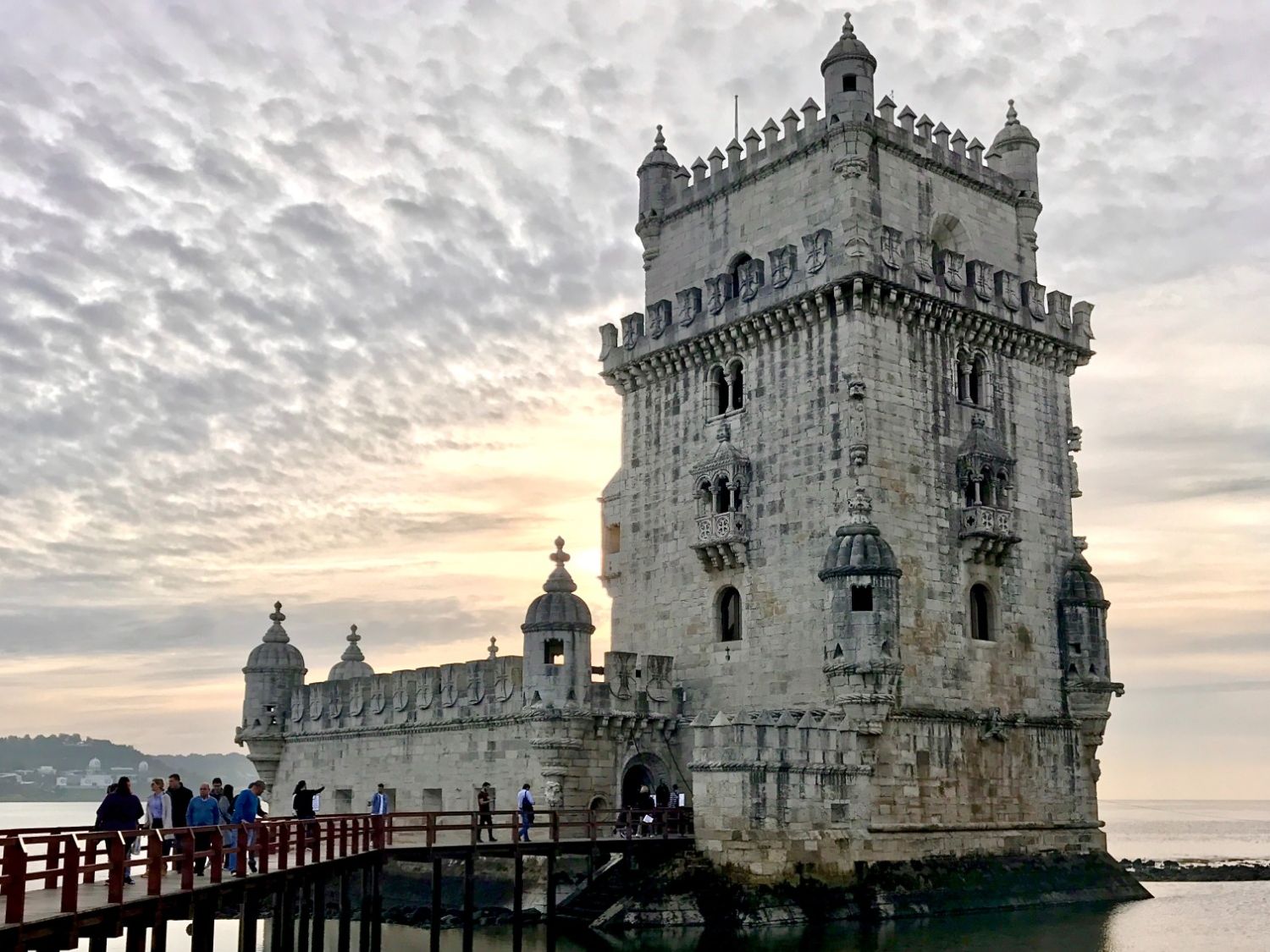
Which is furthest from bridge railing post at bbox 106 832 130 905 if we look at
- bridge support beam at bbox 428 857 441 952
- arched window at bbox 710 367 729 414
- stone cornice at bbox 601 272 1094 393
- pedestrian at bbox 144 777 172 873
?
arched window at bbox 710 367 729 414

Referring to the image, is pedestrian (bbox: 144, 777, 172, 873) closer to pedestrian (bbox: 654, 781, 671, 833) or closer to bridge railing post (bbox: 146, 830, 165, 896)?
bridge railing post (bbox: 146, 830, 165, 896)

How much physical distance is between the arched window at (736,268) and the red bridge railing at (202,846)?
15.8 metres

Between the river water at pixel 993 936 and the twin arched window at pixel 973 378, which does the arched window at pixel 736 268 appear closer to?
the twin arched window at pixel 973 378

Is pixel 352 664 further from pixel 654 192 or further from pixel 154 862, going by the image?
pixel 154 862

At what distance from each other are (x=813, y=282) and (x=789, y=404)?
3406 millimetres

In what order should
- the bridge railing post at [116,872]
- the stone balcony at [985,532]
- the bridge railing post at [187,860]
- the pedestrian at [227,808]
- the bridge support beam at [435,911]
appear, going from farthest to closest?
the stone balcony at [985,532]
the bridge support beam at [435,911]
the pedestrian at [227,808]
the bridge railing post at [187,860]
the bridge railing post at [116,872]

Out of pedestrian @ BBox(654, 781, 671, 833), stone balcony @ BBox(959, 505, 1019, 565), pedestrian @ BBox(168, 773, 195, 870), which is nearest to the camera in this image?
pedestrian @ BBox(168, 773, 195, 870)

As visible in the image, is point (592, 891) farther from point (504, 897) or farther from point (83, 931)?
point (83, 931)

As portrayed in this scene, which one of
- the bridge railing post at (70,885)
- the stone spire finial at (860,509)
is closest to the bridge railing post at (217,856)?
the bridge railing post at (70,885)

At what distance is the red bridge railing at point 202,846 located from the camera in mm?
16641

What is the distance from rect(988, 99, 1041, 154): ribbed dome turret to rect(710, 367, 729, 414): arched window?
12.0 meters

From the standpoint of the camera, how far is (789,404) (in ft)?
130

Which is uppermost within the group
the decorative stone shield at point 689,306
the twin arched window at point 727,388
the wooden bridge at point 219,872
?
the decorative stone shield at point 689,306

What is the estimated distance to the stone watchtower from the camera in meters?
35.8
